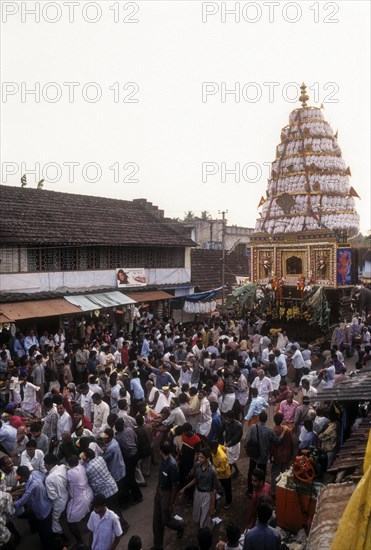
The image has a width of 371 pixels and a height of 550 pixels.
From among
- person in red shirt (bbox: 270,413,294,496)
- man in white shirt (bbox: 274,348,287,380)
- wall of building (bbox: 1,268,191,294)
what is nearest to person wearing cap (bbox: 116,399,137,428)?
person in red shirt (bbox: 270,413,294,496)

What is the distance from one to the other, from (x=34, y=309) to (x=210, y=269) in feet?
54.1

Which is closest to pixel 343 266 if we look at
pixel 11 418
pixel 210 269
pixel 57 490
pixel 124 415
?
pixel 210 269

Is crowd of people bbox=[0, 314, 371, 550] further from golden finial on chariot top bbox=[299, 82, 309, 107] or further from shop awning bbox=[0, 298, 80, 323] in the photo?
golden finial on chariot top bbox=[299, 82, 309, 107]

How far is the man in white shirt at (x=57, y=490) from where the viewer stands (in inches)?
257

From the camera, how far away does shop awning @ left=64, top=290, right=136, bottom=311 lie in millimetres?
20234

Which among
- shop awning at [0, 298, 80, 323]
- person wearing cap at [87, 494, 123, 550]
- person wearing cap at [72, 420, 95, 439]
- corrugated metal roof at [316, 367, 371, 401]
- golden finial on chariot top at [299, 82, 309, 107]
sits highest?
golden finial on chariot top at [299, 82, 309, 107]

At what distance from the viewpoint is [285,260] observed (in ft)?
78.1

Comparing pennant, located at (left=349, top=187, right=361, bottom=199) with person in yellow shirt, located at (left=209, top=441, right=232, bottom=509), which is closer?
person in yellow shirt, located at (left=209, top=441, right=232, bottom=509)

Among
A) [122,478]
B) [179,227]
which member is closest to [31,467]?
[122,478]

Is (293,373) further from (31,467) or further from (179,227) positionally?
(179,227)

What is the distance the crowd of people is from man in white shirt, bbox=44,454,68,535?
0.6 inches

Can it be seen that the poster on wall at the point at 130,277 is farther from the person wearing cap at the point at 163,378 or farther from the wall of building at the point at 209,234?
the wall of building at the point at 209,234

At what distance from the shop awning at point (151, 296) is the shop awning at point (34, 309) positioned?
4457 millimetres

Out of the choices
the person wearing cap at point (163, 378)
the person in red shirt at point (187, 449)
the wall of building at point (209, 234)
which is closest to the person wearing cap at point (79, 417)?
the person in red shirt at point (187, 449)
